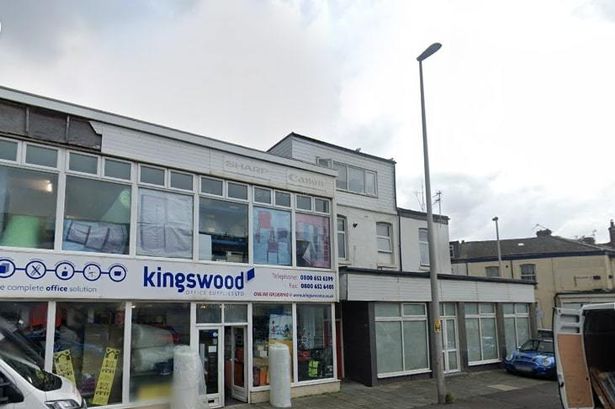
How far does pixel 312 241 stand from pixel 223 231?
3.01m

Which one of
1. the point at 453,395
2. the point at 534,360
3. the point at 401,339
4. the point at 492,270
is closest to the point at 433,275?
the point at 453,395

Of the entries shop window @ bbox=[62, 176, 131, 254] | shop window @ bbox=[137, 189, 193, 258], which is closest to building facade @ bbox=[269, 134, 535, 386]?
shop window @ bbox=[137, 189, 193, 258]

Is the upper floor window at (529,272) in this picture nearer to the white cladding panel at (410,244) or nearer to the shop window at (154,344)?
the white cladding panel at (410,244)

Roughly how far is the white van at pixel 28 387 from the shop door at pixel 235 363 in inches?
242

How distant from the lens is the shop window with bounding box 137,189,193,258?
1220 cm

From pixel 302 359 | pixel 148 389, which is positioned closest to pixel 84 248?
pixel 148 389

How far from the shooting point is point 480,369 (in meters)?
20.1

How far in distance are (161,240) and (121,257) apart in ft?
3.67

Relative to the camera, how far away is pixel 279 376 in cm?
1320

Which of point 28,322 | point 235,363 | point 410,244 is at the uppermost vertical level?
point 410,244

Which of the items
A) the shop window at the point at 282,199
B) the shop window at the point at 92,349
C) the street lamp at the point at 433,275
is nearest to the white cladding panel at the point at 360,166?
the shop window at the point at 282,199

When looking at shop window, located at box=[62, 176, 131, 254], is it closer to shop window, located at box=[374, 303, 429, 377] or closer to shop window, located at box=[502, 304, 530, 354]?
shop window, located at box=[374, 303, 429, 377]

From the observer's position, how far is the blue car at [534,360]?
60.6 feet

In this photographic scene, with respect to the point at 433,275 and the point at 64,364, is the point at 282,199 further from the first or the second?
the point at 64,364
